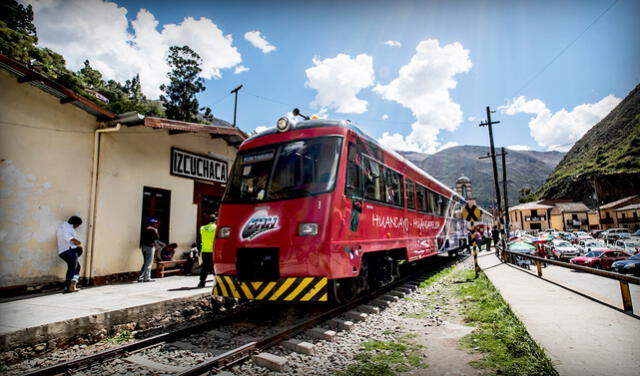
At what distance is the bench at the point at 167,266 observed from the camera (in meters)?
9.51

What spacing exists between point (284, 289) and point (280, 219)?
103cm

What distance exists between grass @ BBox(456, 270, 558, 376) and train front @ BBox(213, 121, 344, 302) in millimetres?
2158

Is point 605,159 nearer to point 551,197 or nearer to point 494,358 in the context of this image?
point 551,197

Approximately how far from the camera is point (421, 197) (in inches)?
379

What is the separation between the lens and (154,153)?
382 inches

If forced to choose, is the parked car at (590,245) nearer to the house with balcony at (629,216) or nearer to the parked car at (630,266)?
the parked car at (630,266)

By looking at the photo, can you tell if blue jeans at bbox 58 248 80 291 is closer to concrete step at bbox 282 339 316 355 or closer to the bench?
the bench

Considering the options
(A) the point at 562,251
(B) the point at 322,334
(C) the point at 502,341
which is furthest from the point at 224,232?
(A) the point at 562,251

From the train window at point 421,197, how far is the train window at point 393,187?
4.77ft

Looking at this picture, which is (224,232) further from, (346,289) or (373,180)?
(373,180)

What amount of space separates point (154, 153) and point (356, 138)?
6685mm

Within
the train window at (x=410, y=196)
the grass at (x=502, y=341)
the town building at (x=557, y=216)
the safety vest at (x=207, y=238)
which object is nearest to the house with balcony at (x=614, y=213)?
the town building at (x=557, y=216)

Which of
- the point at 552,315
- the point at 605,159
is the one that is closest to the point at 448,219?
the point at 552,315

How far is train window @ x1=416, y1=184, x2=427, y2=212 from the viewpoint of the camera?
30.3ft
